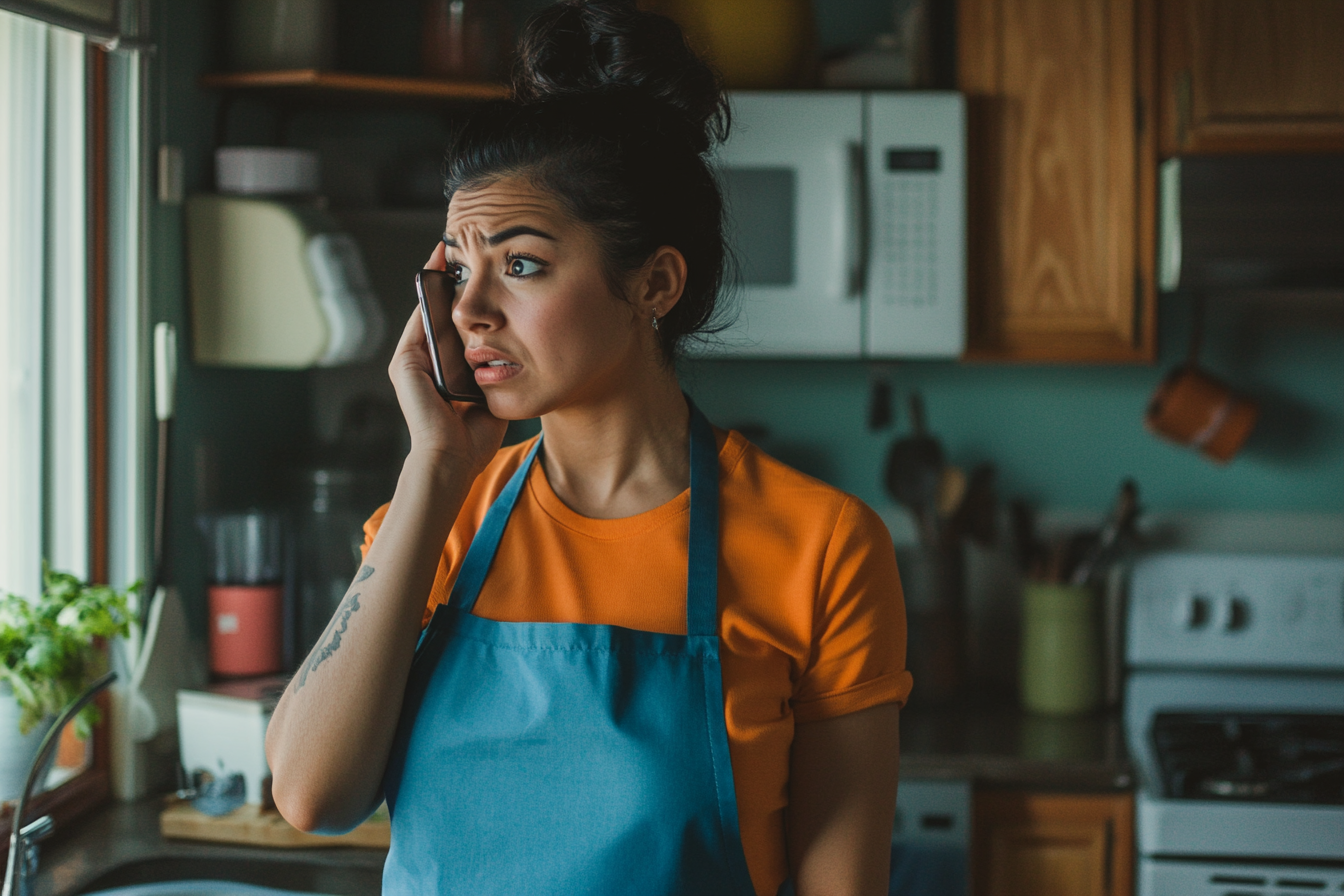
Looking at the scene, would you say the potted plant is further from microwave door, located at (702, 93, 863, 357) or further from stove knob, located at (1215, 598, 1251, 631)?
stove knob, located at (1215, 598, 1251, 631)

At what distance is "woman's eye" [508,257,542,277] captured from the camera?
3.24ft

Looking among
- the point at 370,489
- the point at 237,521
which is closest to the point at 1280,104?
the point at 370,489

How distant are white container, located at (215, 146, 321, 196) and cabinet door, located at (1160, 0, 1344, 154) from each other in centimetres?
164

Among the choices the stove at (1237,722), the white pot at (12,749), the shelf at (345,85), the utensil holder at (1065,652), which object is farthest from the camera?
the utensil holder at (1065,652)

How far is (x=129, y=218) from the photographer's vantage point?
1.95 meters

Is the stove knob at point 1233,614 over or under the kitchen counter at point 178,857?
over

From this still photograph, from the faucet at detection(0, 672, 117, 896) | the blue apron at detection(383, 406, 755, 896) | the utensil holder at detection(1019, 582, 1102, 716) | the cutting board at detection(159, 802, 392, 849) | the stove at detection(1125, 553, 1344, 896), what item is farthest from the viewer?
the utensil holder at detection(1019, 582, 1102, 716)

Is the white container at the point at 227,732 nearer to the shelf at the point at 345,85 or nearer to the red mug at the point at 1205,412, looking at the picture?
the shelf at the point at 345,85

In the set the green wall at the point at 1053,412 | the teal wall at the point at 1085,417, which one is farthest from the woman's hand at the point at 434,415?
the teal wall at the point at 1085,417

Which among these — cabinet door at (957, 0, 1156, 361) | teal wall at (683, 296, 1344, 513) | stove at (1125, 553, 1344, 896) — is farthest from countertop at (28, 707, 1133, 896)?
cabinet door at (957, 0, 1156, 361)

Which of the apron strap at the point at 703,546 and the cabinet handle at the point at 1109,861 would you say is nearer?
the apron strap at the point at 703,546

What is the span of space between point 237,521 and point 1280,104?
205cm

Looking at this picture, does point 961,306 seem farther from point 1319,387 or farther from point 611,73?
point 611,73

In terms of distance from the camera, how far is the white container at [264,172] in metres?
2.06
